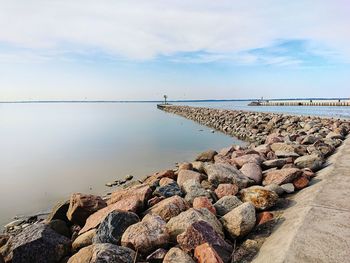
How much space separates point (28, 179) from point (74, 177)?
4.26ft

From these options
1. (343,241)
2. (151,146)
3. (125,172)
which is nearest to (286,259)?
(343,241)

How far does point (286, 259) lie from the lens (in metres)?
2.48

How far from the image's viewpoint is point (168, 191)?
4.67m

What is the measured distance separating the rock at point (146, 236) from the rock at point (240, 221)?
69 cm

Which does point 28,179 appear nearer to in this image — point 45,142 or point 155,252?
point 155,252

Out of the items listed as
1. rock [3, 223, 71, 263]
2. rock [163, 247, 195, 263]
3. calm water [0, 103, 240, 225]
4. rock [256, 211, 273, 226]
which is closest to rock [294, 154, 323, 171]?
rock [256, 211, 273, 226]

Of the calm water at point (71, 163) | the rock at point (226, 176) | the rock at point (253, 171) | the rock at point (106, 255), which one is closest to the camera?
the rock at point (106, 255)

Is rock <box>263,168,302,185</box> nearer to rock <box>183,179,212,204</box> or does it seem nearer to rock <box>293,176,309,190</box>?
rock <box>293,176,309,190</box>

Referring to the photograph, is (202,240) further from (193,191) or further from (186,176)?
(186,176)

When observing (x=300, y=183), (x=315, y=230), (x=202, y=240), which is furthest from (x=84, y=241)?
(x=300, y=183)

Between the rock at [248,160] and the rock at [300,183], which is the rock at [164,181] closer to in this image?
the rock at [248,160]

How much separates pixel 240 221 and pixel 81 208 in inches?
87.7

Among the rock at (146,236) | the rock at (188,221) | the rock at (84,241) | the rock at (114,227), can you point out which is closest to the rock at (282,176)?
the rock at (188,221)

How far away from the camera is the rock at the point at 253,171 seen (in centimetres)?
505
